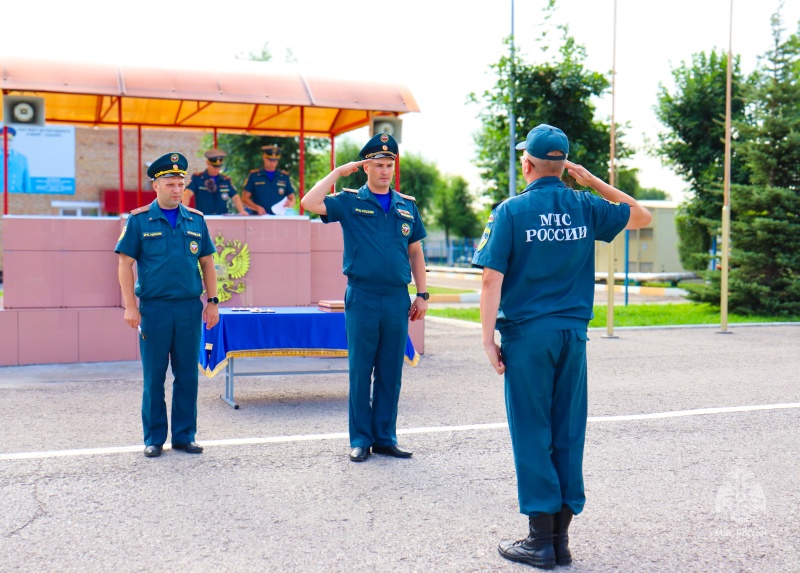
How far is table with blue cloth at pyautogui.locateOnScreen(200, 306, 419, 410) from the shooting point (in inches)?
316

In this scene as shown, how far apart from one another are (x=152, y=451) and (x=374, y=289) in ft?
6.10

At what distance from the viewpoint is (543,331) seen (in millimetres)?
4031

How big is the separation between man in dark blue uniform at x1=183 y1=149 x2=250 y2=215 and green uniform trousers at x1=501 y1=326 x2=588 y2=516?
8.58 meters

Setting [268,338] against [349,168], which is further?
[268,338]

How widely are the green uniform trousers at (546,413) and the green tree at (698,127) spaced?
2244 centimetres

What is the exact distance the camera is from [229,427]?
7.05 m

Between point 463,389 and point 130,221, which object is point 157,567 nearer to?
point 130,221

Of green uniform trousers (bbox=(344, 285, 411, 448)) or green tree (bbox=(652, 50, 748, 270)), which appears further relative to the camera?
green tree (bbox=(652, 50, 748, 270))

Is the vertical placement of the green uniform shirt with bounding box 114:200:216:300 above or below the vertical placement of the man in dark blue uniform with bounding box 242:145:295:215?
below

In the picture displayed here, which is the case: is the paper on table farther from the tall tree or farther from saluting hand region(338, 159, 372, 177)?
the tall tree

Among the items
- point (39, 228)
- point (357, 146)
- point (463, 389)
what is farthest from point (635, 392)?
point (357, 146)

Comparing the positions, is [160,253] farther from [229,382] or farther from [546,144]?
[546,144]

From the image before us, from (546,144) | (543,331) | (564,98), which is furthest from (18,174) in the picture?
(543,331)

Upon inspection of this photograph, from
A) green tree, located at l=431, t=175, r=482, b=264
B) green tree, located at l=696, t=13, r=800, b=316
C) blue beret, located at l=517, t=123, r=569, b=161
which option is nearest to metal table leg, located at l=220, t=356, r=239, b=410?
blue beret, located at l=517, t=123, r=569, b=161
